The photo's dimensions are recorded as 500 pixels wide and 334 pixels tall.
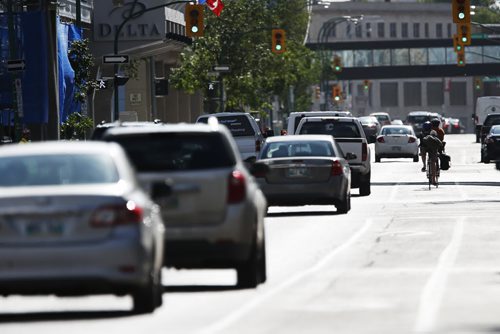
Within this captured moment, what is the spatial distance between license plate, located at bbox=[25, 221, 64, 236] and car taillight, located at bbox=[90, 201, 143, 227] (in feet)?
0.87

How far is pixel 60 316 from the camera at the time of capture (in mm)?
15438

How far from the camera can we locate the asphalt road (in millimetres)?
14156

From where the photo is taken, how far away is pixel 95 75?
262ft

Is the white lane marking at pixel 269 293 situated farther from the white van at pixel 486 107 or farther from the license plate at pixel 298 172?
the white van at pixel 486 107

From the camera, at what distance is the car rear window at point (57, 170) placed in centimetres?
1488

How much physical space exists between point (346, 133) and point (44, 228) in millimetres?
27428

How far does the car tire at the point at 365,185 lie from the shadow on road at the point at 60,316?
26.7 metres

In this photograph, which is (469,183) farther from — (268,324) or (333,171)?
(268,324)

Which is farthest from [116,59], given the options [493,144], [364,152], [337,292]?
[337,292]

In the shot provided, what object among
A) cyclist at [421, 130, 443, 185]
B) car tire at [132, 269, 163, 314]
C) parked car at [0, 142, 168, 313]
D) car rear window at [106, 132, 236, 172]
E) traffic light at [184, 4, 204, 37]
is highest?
traffic light at [184, 4, 204, 37]

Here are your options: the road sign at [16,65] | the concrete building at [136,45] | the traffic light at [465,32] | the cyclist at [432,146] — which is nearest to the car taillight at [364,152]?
the cyclist at [432,146]

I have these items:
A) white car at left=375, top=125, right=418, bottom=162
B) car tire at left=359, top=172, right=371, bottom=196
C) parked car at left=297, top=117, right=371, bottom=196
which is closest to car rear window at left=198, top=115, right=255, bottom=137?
car tire at left=359, top=172, right=371, bottom=196

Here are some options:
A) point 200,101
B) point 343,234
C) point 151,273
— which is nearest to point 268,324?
point 151,273

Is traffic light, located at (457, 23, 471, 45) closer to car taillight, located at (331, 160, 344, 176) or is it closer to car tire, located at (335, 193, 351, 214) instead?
car tire, located at (335, 193, 351, 214)
